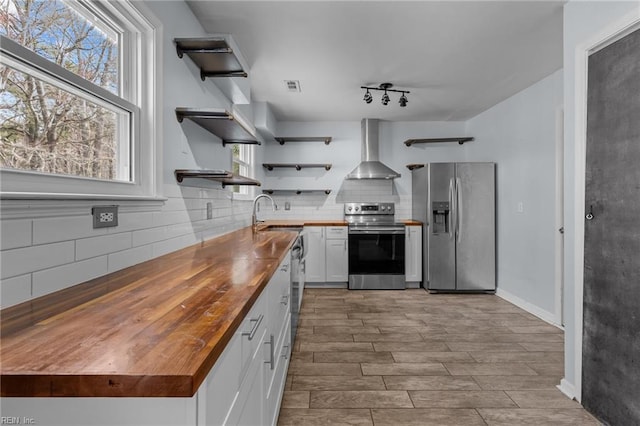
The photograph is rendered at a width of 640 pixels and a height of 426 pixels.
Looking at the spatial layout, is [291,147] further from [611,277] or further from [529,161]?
[611,277]

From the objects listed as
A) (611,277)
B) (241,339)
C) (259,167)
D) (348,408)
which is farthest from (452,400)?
(259,167)

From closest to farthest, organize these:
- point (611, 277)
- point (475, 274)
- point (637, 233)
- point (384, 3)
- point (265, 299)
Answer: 1. point (265, 299)
2. point (637, 233)
3. point (611, 277)
4. point (384, 3)
5. point (475, 274)

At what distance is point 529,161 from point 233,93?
3243mm

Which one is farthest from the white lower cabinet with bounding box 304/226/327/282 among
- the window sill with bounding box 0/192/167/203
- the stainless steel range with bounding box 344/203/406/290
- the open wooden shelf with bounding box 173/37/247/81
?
the window sill with bounding box 0/192/167/203

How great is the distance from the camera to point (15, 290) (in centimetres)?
96

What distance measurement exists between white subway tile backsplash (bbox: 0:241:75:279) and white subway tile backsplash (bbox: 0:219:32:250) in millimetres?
17

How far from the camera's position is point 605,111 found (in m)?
1.80

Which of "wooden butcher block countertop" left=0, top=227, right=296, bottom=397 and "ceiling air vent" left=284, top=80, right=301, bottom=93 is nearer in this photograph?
"wooden butcher block countertop" left=0, top=227, right=296, bottom=397

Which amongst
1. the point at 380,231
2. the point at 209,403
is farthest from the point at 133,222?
the point at 380,231

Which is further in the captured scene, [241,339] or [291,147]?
[291,147]

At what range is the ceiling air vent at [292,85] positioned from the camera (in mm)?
3585

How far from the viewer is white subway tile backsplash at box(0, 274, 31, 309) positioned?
3.03 feet

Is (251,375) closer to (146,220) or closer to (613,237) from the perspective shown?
(146,220)

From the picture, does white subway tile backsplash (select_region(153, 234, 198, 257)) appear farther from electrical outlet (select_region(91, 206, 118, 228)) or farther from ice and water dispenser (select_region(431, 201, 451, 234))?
ice and water dispenser (select_region(431, 201, 451, 234))
